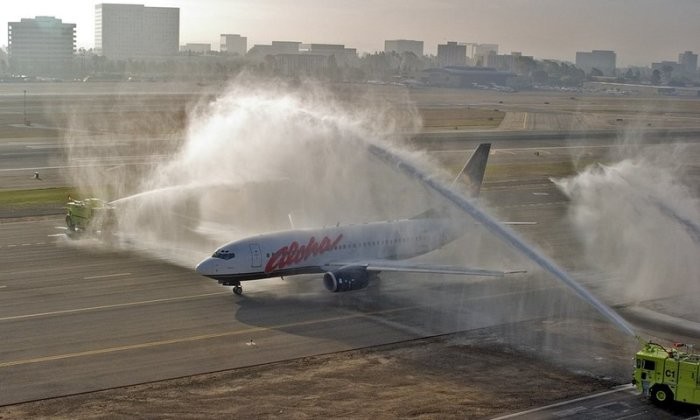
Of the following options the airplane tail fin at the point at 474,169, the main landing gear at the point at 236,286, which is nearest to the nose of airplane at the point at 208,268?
the main landing gear at the point at 236,286

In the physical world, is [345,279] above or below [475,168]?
below

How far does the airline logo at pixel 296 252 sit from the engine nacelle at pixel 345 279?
6.50 ft

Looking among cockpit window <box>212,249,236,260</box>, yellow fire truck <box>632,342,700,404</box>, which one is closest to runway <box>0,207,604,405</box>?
cockpit window <box>212,249,236,260</box>

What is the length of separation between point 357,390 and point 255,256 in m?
18.8

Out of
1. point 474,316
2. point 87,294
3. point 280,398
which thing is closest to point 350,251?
point 474,316

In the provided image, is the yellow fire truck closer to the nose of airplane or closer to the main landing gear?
the main landing gear

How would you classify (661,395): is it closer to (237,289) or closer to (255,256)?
(255,256)

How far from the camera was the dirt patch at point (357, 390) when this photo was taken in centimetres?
3944

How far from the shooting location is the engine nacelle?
59.4m

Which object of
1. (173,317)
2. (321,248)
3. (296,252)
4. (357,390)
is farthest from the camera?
(321,248)

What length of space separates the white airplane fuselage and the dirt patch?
13210mm

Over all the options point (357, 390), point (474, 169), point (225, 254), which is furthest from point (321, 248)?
point (357, 390)

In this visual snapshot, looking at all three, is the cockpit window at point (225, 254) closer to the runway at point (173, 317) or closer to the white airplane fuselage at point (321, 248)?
the white airplane fuselage at point (321, 248)

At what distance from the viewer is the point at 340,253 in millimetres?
62438
